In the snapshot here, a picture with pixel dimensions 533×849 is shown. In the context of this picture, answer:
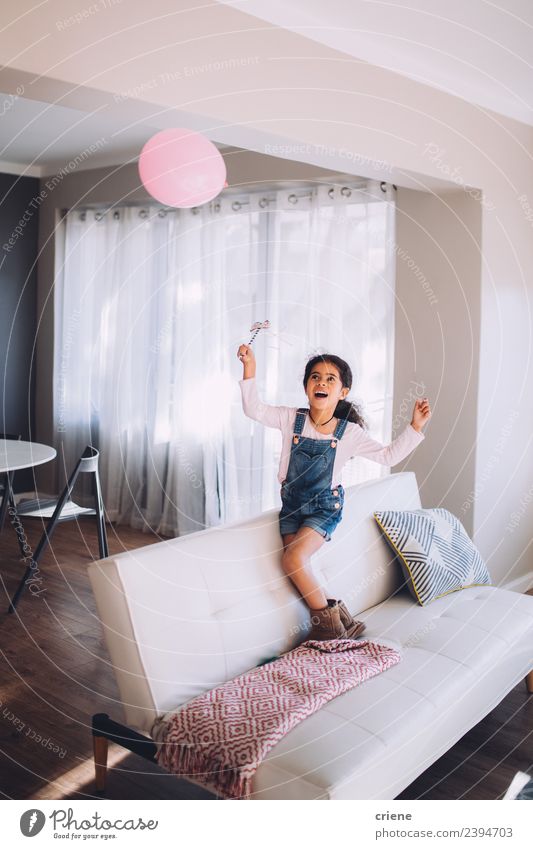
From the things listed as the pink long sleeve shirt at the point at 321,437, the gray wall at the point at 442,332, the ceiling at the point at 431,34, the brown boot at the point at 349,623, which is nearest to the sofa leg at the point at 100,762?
the brown boot at the point at 349,623

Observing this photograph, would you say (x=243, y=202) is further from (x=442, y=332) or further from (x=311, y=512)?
(x=311, y=512)

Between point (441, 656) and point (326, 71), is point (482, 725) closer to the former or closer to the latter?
point (441, 656)

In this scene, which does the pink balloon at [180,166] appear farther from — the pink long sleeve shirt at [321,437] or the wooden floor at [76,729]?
the wooden floor at [76,729]

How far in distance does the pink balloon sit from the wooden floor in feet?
5.95

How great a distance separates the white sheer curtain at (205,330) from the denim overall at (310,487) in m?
1.47

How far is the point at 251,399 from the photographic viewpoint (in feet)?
9.02

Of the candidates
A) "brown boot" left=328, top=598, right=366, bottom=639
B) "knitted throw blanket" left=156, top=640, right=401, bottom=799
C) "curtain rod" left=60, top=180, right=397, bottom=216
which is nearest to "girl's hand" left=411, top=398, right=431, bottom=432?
"brown boot" left=328, top=598, right=366, bottom=639

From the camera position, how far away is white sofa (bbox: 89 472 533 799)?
1.99 metres

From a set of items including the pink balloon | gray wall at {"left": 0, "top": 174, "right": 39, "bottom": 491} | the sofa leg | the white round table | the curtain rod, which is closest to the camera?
the sofa leg

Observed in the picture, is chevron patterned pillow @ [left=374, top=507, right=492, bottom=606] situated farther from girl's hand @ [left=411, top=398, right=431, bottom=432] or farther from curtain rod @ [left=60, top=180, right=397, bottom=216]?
curtain rod @ [left=60, top=180, right=397, bottom=216]

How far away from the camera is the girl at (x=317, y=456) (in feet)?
8.63

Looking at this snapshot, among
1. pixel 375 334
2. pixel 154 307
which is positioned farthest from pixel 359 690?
pixel 154 307

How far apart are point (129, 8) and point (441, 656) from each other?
214 cm

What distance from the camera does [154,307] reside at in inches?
214
